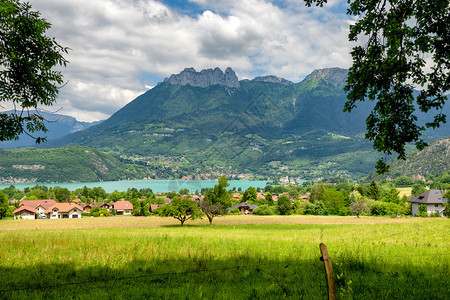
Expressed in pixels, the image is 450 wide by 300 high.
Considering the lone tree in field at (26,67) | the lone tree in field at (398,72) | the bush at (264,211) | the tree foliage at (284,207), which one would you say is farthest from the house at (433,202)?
the lone tree in field at (26,67)

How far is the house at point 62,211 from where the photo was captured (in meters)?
116

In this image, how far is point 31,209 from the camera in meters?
108

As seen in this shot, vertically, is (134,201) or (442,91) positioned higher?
(442,91)

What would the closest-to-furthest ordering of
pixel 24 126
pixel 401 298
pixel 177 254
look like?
pixel 401 298 < pixel 24 126 < pixel 177 254

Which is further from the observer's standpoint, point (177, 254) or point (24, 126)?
point (177, 254)

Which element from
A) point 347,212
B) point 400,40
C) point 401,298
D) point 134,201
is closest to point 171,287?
point 401,298

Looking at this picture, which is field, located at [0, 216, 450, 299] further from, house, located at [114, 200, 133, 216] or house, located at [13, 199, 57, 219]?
house, located at [114, 200, 133, 216]

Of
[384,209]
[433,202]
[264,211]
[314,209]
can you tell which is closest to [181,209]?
[264,211]

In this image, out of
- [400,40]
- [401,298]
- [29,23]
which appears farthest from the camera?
[29,23]

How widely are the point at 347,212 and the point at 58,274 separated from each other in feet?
331

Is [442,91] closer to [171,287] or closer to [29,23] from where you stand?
[171,287]

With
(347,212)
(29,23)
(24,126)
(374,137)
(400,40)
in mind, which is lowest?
(347,212)

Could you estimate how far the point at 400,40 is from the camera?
6836 mm

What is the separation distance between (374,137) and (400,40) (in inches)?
104
